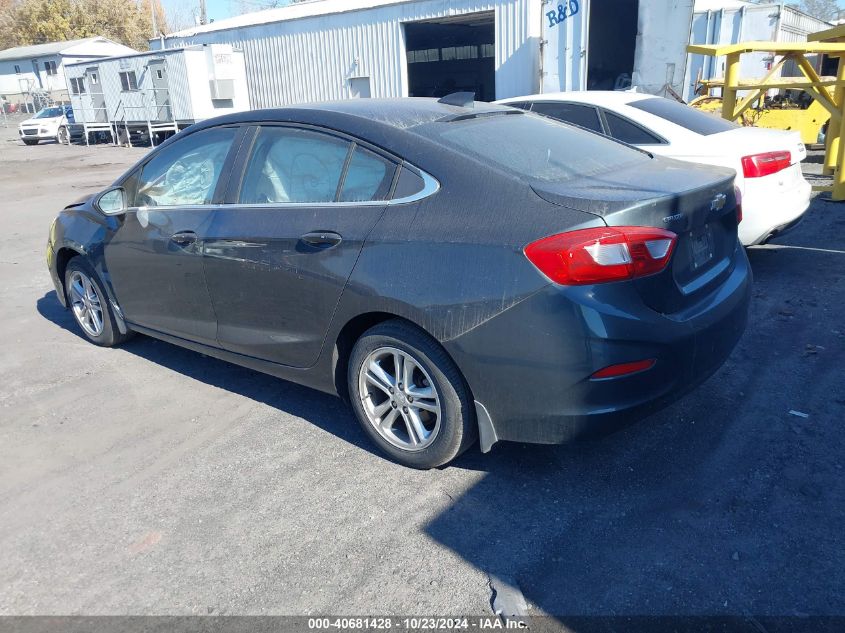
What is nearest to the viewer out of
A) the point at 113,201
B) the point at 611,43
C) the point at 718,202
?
the point at 718,202

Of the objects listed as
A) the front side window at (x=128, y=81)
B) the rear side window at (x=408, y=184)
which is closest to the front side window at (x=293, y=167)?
the rear side window at (x=408, y=184)

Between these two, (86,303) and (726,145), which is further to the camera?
(726,145)

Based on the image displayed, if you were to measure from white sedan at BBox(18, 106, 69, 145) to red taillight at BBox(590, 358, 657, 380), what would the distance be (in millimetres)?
35878

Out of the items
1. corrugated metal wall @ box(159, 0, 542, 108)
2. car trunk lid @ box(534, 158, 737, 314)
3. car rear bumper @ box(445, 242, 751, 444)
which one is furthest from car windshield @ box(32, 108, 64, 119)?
car rear bumper @ box(445, 242, 751, 444)

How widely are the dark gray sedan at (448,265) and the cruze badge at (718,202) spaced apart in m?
0.01

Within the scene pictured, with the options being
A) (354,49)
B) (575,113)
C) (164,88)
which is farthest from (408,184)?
(164,88)

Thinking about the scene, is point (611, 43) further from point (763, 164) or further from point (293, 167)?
point (293, 167)

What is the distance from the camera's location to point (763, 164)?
581cm

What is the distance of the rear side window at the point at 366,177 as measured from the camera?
3348 millimetres

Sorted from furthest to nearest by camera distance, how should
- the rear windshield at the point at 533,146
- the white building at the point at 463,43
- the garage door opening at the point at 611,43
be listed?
the garage door opening at the point at 611,43, the white building at the point at 463,43, the rear windshield at the point at 533,146

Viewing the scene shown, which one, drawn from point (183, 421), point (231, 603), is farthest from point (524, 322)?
point (183, 421)

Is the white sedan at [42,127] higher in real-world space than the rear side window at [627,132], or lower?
lower

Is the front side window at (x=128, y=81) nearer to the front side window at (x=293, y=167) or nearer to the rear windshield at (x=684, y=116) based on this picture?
the rear windshield at (x=684, y=116)

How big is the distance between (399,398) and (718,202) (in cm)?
181
